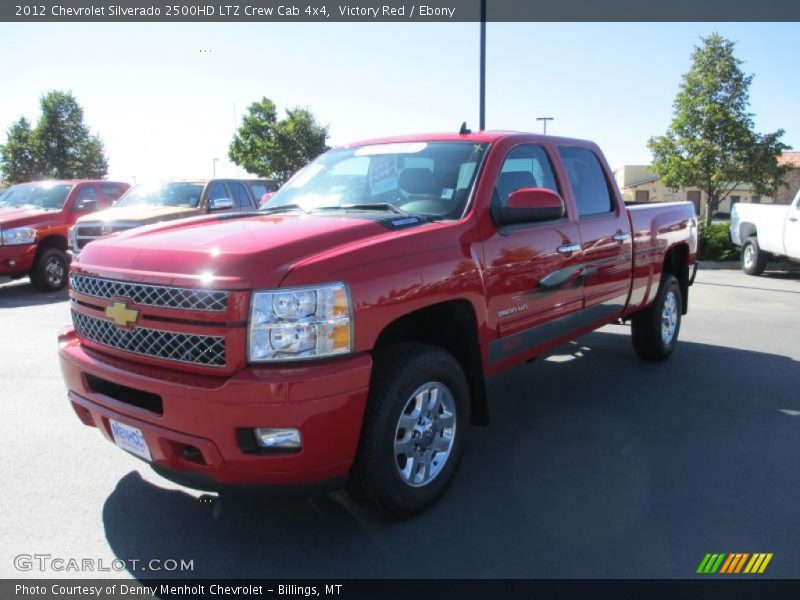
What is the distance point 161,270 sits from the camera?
9.43ft

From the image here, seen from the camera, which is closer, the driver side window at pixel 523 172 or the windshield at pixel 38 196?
the driver side window at pixel 523 172

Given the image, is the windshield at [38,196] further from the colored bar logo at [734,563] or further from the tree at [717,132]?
the tree at [717,132]

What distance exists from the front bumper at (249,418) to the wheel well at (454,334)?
27.1 inches

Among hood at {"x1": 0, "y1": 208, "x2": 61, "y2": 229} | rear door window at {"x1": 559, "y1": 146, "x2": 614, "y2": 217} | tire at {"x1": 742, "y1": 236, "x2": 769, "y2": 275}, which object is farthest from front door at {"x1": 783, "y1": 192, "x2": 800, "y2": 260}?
hood at {"x1": 0, "y1": 208, "x2": 61, "y2": 229}

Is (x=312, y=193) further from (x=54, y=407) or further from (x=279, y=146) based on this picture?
(x=279, y=146)

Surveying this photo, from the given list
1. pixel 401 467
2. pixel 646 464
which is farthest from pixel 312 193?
pixel 646 464

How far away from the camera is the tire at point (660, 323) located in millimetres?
6137

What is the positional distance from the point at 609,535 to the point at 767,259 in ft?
42.0

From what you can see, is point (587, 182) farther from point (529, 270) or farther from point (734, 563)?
point (734, 563)

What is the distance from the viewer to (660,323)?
617 centimetres

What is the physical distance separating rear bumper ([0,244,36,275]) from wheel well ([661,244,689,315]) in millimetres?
9948

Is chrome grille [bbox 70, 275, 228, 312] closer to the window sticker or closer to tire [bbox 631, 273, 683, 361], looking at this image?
the window sticker

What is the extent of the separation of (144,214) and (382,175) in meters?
7.23

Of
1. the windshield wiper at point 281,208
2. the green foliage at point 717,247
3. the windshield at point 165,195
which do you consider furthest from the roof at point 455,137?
the green foliage at point 717,247
